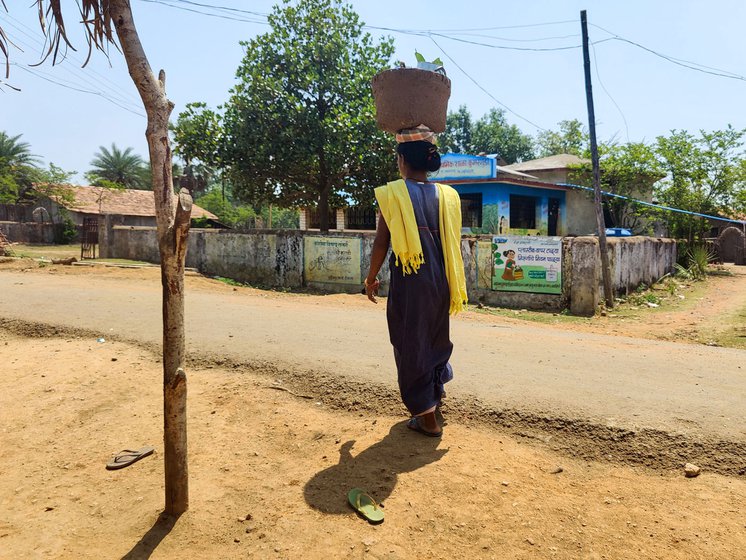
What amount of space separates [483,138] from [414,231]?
3682cm

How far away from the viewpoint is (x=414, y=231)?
10.0ft

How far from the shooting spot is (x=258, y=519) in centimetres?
265

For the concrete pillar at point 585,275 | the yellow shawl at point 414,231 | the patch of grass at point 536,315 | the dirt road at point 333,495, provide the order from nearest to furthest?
1. the dirt road at point 333,495
2. the yellow shawl at point 414,231
3. the patch of grass at point 536,315
4. the concrete pillar at point 585,275

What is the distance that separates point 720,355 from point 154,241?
17.2 metres

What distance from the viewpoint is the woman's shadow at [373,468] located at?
277 centimetres

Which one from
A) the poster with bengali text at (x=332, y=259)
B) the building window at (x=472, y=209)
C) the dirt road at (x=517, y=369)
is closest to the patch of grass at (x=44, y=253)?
the poster with bengali text at (x=332, y=259)

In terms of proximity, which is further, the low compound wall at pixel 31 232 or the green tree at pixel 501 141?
the green tree at pixel 501 141

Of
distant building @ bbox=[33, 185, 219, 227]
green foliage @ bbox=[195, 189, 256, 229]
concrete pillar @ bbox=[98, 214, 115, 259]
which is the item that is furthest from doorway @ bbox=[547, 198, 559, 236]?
green foliage @ bbox=[195, 189, 256, 229]

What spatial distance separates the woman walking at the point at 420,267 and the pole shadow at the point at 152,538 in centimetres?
144

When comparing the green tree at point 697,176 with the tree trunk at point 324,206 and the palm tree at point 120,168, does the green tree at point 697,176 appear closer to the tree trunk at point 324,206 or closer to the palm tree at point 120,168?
the tree trunk at point 324,206

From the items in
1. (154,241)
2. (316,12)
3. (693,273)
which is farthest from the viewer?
(154,241)

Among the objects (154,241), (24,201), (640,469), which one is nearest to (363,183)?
(154,241)

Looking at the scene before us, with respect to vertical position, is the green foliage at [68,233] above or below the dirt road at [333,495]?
above

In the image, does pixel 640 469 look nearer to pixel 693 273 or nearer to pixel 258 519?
pixel 258 519
